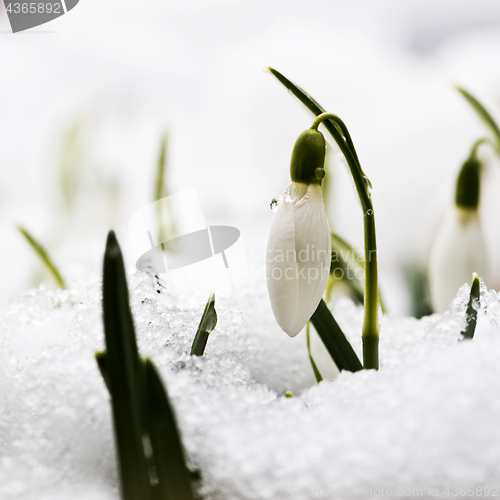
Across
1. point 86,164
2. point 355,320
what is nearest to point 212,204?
point 86,164

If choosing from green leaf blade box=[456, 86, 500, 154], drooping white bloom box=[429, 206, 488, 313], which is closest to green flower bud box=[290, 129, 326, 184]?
drooping white bloom box=[429, 206, 488, 313]

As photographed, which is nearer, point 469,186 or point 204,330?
point 204,330

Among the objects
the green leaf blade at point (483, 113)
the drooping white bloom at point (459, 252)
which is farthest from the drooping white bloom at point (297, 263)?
the green leaf blade at point (483, 113)

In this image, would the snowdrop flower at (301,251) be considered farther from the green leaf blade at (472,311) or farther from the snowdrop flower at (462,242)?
the snowdrop flower at (462,242)

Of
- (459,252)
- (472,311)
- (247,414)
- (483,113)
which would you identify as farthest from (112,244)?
(483,113)

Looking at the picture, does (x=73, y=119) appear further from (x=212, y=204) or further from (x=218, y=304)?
(x=218, y=304)

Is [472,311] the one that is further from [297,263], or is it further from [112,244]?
[112,244]

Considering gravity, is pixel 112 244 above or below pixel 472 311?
above
